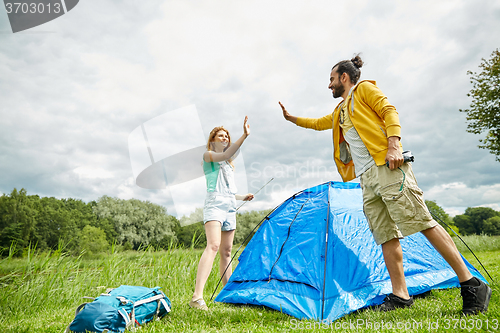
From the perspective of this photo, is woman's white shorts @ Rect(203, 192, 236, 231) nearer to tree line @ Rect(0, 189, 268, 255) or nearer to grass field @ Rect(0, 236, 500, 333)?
grass field @ Rect(0, 236, 500, 333)

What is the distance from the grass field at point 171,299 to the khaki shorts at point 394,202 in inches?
23.4

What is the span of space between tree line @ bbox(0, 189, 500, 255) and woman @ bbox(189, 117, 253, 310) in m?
16.3

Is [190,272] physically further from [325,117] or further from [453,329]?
[453,329]

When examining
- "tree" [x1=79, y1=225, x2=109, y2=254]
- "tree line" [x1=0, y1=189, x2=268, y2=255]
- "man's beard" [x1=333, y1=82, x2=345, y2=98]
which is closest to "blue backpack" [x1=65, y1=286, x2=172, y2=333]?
"man's beard" [x1=333, y1=82, x2=345, y2=98]

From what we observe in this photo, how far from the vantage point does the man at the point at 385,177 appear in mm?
2016

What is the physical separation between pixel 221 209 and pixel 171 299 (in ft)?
6.07

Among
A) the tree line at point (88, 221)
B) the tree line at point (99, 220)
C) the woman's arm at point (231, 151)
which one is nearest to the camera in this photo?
the woman's arm at point (231, 151)

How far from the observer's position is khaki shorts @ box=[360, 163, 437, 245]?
2.08 metres

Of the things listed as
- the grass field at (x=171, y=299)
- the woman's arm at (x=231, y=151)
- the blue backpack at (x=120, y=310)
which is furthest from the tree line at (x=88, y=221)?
the blue backpack at (x=120, y=310)

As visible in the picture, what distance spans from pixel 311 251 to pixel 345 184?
93 centimetres

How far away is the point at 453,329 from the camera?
1.75 m

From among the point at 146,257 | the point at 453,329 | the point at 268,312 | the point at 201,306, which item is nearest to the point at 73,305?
the point at 146,257

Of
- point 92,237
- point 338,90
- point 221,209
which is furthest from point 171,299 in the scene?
point 92,237

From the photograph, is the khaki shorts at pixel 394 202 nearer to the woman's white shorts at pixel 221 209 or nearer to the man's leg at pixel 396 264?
the man's leg at pixel 396 264
